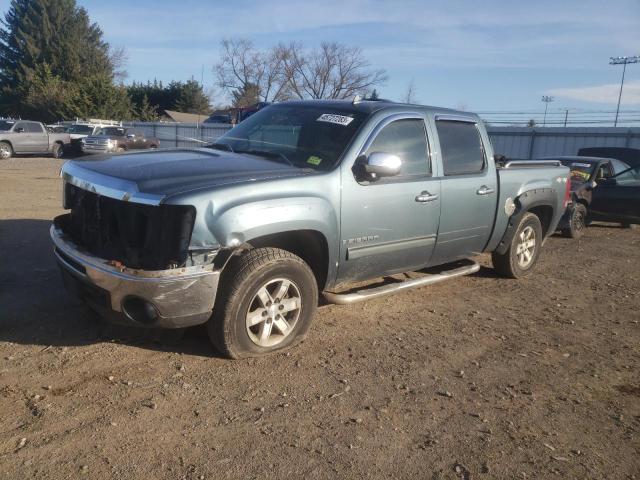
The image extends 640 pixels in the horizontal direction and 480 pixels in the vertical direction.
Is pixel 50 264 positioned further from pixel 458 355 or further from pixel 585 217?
pixel 585 217

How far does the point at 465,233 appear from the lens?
216 inches

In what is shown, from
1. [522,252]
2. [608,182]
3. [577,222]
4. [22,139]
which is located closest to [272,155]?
[522,252]

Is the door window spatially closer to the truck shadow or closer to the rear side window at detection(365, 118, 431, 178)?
the rear side window at detection(365, 118, 431, 178)

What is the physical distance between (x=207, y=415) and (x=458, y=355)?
6.80 feet

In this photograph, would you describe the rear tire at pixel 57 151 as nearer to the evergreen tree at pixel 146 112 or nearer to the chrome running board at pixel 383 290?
the chrome running board at pixel 383 290

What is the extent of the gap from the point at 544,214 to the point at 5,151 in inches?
905

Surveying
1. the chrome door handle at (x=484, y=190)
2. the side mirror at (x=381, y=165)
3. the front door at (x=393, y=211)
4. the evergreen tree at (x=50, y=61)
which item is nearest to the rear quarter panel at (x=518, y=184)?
the chrome door handle at (x=484, y=190)

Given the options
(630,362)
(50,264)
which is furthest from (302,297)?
(50,264)

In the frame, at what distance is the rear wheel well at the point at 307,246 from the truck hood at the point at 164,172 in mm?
446

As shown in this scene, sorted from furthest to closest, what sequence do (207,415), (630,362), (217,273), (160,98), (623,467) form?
1. (160,98)
2. (630,362)
3. (217,273)
4. (207,415)
5. (623,467)

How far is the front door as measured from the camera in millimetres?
4367

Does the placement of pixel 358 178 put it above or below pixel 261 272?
above

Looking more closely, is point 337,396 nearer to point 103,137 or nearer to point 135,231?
point 135,231

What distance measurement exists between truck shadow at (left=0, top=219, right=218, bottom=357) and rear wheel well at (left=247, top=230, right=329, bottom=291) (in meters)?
0.92
